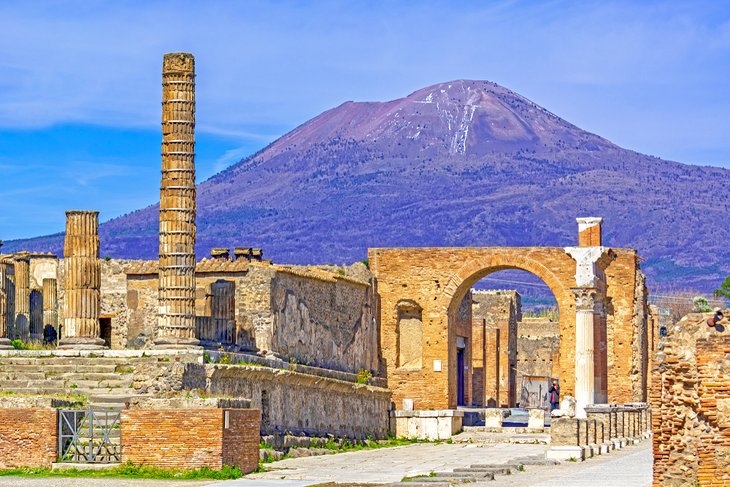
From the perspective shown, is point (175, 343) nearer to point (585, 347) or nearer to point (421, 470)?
point (421, 470)

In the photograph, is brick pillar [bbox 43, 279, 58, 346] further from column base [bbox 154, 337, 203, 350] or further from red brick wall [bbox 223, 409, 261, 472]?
red brick wall [bbox 223, 409, 261, 472]

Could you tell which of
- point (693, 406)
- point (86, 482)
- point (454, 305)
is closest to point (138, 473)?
point (86, 482)

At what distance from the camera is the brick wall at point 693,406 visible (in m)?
18.8

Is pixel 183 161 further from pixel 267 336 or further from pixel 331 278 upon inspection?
pixel 331 278

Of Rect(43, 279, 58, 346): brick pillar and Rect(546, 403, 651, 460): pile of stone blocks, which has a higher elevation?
Rect(43, 279, 58, 346): brick pillar

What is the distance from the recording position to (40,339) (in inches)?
1576

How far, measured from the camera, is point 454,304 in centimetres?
4681

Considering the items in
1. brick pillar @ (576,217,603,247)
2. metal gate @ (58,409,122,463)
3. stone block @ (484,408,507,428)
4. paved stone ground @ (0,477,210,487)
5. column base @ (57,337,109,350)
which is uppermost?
brick pillar @ (576,217,603,247)

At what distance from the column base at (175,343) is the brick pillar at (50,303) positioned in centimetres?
943

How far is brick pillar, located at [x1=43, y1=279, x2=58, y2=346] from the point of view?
42.8 m

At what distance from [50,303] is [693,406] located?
26.4 metres

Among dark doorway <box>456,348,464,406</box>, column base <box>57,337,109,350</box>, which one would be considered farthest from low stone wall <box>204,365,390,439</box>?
dark doorway <box>456,348,464,406</box>

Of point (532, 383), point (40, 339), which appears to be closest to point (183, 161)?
point (40, 339)

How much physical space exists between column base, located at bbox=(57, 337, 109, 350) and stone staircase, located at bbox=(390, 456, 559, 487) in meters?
8.67
